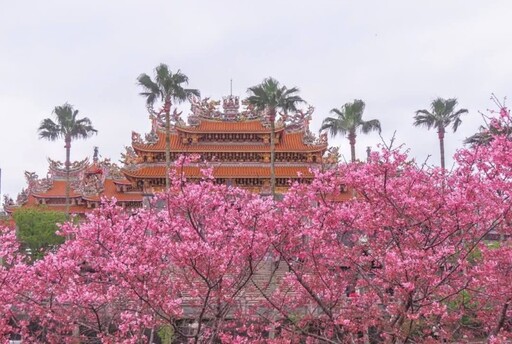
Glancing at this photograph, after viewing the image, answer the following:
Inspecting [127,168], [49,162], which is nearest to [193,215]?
[127,168]

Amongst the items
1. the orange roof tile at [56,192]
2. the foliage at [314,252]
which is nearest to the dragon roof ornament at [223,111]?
the orange roof tile at [56,192]

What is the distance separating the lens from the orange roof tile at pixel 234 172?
34.0 meters

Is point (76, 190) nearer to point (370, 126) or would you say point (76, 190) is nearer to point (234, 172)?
point (234, 172)

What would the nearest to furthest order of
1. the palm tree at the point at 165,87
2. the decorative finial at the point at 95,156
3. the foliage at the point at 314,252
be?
the foliage at the point at 314,252
the palm tree at the point at 165,87
the decorative finial at the point at 95,156

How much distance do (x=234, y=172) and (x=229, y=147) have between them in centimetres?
203

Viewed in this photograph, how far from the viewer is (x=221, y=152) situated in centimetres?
3512

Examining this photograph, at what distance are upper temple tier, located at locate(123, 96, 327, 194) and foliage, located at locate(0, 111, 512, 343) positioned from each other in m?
23.4

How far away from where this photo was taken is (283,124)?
3609 centimetres

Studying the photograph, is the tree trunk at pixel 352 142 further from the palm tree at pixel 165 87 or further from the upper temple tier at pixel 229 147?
the palm tree at pixel 165 87

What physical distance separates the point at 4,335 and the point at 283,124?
2675cm

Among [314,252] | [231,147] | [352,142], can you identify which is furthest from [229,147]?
[314,252]

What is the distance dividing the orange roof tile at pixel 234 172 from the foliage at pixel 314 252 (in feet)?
75.5

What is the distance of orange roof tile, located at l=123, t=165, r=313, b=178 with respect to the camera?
3400cm

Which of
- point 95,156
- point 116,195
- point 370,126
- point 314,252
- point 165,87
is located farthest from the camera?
point 95,156
